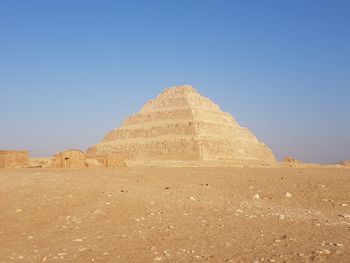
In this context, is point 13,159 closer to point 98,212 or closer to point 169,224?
point 98,212

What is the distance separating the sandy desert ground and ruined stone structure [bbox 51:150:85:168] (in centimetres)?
1402

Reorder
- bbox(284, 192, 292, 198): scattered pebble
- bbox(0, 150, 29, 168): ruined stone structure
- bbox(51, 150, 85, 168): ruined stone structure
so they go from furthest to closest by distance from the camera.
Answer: bbox(0, 150, 29, 168): ruined stone structure < bbox(51, 150, 85, 168): ruined stone structure < bbox(284, 192, 292, 198): scattered pebble

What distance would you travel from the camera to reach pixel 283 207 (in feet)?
26.7

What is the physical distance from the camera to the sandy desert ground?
15.9 ft

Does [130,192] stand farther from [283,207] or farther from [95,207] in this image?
[283,207]

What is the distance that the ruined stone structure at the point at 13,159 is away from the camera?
2433 centimetres

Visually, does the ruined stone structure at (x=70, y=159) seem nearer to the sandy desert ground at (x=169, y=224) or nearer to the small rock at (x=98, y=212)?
the sandy desert ground at (x=169, y=224)

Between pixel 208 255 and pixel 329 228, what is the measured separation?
7.05 ft

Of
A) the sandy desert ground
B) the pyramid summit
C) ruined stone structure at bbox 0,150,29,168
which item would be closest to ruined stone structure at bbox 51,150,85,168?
ruined stone structure at bbox 0,150,29,168

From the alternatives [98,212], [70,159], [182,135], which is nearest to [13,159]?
[70,159]

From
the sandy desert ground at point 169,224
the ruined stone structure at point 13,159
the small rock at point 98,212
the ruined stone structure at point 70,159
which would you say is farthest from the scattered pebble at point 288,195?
the ruined stone structure at point 13,159

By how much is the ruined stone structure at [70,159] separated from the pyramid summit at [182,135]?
35.0 metres

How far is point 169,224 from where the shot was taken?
6434mm

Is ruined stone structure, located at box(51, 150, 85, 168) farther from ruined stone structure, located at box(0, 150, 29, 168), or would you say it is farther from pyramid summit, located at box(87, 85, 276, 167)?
pyramid summit, located at box(87, 85, 276, 167)
